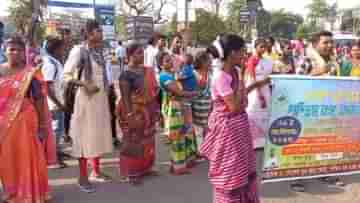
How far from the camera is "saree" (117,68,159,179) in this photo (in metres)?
4.82

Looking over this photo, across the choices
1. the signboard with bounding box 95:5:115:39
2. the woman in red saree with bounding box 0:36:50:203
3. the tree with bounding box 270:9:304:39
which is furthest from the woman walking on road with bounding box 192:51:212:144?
the tree with bounding box 270:9:304:39

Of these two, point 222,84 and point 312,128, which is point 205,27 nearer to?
point 312,128

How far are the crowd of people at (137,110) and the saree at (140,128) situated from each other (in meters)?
0.01

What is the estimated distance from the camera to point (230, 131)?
10.8 ft

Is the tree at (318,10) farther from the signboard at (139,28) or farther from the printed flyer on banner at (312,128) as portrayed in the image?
the printed flyer on banner at (312,128)

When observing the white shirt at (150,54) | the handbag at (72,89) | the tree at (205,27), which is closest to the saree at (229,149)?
the handbag at (72,89)

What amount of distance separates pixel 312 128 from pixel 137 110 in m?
1.82

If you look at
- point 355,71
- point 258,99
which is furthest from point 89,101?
point 355,71

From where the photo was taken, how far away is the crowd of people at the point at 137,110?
331cm

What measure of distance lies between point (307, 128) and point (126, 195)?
75.0 inches

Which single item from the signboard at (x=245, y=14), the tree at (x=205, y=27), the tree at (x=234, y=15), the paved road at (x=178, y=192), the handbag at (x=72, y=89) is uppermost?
the tree at (x=234, y=15)

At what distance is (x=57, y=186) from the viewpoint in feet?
16.0

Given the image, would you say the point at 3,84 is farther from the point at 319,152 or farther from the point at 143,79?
the point at 319,152

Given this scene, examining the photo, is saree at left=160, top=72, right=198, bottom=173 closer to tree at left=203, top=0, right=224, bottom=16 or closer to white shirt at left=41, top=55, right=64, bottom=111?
white shirt at left=41, top=55, right=64, bottom=111
